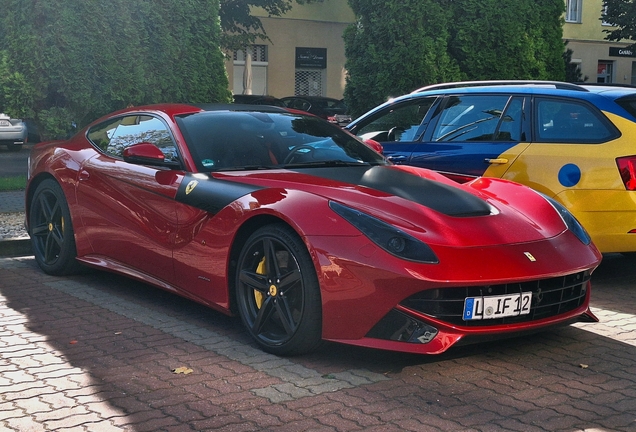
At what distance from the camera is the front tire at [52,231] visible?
713cm

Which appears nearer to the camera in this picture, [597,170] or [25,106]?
[597,170]

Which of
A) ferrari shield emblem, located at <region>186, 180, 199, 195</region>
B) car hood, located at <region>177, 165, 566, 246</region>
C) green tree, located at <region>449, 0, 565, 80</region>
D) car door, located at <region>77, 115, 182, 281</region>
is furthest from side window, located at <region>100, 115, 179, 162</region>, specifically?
green tree, located at <region>449, 0, 565, 80</region>

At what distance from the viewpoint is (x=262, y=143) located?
6023 mm

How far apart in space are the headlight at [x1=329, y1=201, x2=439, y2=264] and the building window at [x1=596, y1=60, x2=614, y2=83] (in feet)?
131

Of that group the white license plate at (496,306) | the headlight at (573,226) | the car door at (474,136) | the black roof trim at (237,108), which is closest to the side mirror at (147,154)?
the black roof trim at (237,108)

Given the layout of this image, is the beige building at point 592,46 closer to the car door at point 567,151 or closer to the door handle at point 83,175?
the car door at point 567,151

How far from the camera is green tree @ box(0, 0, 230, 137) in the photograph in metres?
11.8

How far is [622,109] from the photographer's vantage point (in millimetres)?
7047

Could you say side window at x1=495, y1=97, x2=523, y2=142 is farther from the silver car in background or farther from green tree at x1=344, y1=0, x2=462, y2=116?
the silver car in background

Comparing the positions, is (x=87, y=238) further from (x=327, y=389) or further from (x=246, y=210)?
(x=327, y=389)

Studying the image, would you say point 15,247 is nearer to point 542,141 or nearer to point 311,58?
point 542,141

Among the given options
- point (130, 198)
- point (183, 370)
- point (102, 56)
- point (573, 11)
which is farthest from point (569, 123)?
point (573, 11)

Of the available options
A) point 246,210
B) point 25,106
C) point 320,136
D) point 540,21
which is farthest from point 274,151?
point 540,21

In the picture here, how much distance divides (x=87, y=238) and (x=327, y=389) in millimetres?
3054
